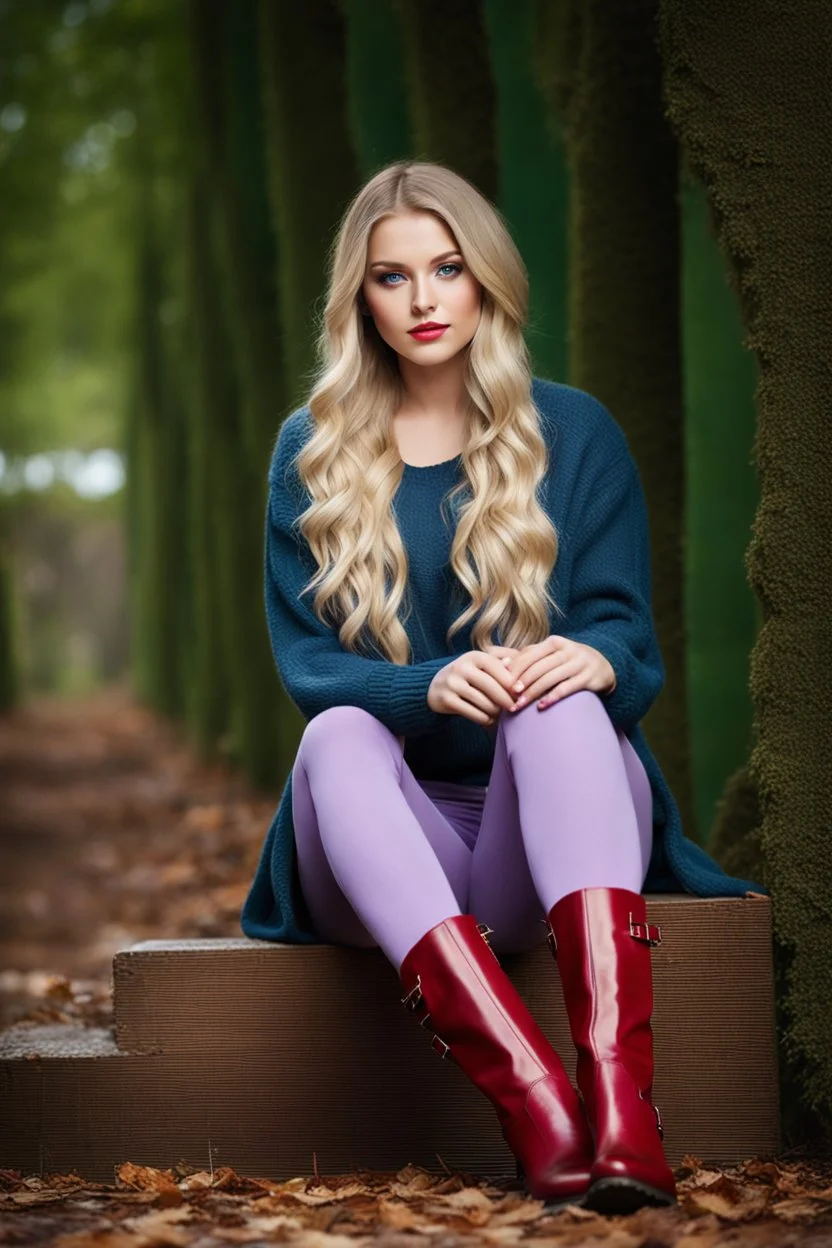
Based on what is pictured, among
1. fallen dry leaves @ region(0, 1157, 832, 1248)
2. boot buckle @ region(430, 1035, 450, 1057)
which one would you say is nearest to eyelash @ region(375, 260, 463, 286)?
boot buckle @ region(430, 1035, 450, 1057)

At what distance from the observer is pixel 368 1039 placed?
9.67ft

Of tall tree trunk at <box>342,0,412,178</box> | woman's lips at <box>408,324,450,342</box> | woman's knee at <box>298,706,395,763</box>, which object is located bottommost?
woman's knee at <box>298,706,395,763</box>

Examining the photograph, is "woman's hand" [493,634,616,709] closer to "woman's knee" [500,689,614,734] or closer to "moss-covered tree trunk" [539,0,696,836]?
"woman's knee" [500,689,614,734]

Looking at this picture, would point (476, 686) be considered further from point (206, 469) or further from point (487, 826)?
point (206, 469)

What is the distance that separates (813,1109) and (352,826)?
1.06 metres

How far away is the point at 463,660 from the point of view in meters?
2.74

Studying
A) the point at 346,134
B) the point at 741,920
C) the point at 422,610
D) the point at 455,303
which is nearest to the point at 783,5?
the point at 455,303

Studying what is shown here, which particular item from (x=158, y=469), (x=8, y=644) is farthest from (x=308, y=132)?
(x=8, y=644)

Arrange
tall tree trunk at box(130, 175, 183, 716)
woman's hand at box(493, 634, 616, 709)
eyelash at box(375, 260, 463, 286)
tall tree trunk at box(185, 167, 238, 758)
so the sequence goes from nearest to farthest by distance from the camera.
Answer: woman's hand at box(493, 634, 616, 709)
eyelash at box(375, 260, 463, 286)
tall tree trunk at box(185, 167, 238, 758)
tall tree trunk at box(130, 175, 183, 716)

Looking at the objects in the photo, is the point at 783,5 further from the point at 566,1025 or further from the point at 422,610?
the point at 566,1025

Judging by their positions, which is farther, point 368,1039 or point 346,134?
point 346,134

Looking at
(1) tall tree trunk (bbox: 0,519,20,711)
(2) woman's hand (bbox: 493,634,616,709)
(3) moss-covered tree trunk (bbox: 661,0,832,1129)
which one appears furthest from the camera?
(1) tall tree trunk (bbox: 0,519,20,711)

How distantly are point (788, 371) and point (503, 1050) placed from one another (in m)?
1.35

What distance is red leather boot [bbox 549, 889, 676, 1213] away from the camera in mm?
2309
